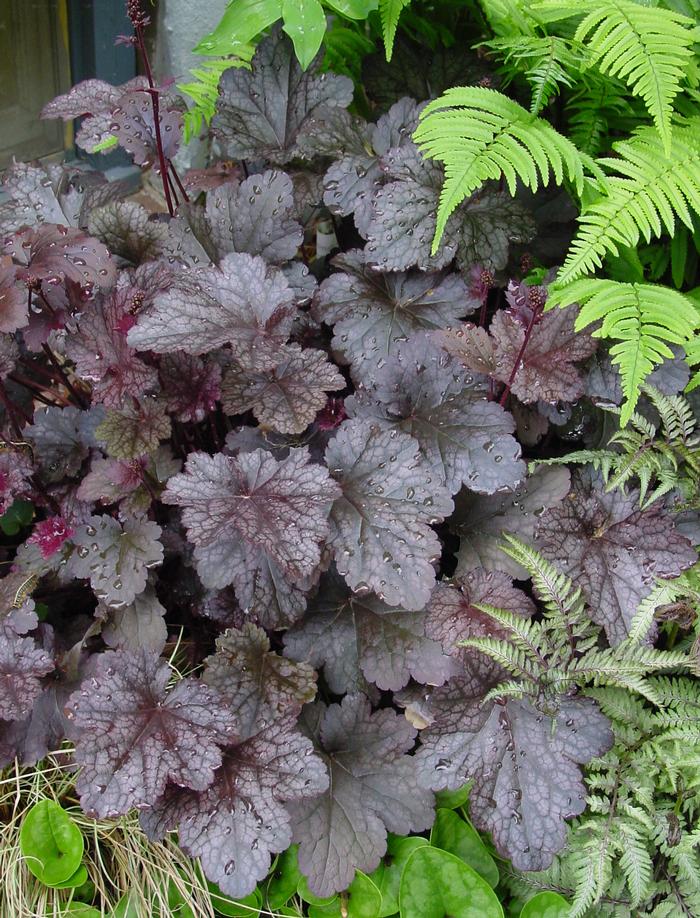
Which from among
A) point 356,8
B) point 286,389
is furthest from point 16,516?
point 356,8

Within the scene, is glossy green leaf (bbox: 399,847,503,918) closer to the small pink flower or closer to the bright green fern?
the bright green fern

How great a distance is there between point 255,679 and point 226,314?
67cm

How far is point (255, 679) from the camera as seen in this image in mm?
1553

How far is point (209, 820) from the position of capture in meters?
1.43

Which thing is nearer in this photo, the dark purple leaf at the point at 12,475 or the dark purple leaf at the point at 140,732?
the dark purple leaf at the point at 140,732

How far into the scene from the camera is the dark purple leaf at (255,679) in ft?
4.97

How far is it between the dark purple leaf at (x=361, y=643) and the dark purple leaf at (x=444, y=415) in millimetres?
275

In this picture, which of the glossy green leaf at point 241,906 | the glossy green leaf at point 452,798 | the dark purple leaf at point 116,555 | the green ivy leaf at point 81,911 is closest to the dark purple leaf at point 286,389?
the dark purple leaf at point 116,555

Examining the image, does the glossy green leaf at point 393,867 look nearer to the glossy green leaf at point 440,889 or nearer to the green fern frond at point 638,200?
the glossy green leaf at point 440,889

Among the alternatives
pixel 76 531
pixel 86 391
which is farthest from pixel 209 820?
pixel 86 391

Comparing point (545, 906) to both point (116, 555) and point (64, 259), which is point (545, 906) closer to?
point (116, 555)

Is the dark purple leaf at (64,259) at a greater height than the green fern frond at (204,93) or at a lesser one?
lesser

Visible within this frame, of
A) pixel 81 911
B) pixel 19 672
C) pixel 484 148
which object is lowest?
pixel 81 911

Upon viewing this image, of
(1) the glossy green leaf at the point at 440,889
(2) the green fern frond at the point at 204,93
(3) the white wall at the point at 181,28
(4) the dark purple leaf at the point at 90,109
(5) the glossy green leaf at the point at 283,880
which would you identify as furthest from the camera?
(3) the white wall at the point at 181,28
